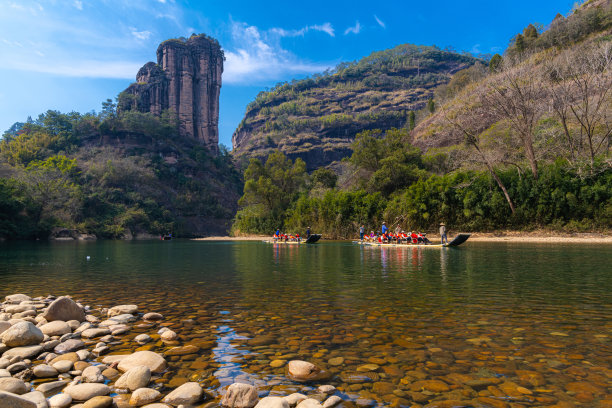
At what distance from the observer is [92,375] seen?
3.42 meters

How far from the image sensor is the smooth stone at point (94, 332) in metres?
4.85

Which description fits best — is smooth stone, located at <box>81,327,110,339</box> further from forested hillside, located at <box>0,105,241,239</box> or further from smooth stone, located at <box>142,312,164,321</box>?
forested hillside, located at <box>0,105,241,239</box>

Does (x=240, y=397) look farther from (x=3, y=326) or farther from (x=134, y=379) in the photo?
(x=3, y=326)

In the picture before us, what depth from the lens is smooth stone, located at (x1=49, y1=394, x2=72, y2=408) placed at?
2.86 m

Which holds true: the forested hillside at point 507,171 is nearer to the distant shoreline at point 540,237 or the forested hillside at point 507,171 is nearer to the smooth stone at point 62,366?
the distant shoreline at point 540,237

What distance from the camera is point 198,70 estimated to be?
114500 millimetres

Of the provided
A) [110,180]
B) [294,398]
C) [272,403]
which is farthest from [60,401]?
[110,180]

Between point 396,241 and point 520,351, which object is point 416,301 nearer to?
point 520,351

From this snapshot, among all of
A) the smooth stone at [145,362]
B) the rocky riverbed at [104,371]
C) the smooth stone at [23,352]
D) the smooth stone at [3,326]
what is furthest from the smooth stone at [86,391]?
the smooth stone at [3,326]

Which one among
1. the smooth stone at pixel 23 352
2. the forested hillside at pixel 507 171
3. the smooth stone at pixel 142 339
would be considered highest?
the forested hillside at pixel 507 171

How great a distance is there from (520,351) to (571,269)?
8347 mm

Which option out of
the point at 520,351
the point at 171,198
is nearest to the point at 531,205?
the point at 520,351

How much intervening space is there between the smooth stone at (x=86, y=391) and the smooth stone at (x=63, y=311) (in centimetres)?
295

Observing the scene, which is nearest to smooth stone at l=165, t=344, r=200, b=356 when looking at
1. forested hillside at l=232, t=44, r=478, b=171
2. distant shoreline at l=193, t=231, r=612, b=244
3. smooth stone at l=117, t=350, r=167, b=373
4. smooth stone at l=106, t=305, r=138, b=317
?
smooth stone at l=117, t=350, r=167, b=373
